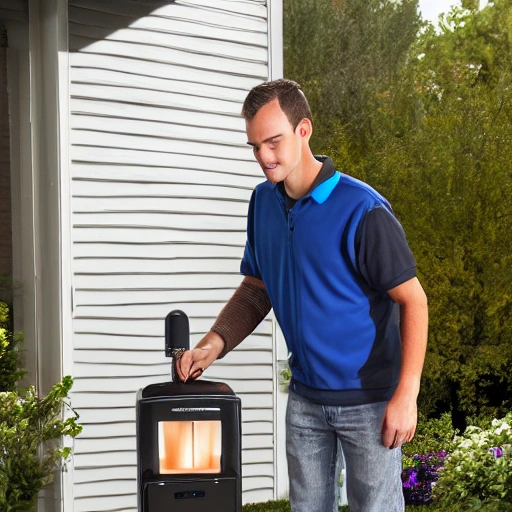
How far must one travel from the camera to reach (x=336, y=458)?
220 centimetres

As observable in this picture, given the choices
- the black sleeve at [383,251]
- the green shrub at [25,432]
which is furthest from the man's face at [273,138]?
the green shrub at [25,432]

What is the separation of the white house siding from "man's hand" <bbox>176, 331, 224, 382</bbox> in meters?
1.72

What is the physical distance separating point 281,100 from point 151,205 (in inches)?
87.2

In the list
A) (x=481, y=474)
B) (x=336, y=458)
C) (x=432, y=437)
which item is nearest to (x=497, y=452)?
(x=481, y=474)

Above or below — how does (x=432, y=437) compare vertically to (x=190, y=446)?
below

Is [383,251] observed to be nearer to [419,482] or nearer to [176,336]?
[176,336]

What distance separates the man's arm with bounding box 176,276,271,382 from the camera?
7.69 ft

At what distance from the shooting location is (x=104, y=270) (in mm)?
4094

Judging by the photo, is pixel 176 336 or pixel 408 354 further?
pixel 176 336

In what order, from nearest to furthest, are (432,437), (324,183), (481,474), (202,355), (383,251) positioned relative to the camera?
(383,251)
(324,183)
(202,355)
(481,474)
(432,437)

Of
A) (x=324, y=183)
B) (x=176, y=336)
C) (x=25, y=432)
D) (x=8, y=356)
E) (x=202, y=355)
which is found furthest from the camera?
(x=8, y=356)

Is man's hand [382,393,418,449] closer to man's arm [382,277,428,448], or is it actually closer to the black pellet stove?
man's arm [382,277,428,448]

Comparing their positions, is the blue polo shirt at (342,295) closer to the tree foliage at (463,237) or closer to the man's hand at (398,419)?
the man's hand at (398,419)

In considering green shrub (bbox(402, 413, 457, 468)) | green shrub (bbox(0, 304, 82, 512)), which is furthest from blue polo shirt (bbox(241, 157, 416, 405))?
green shrub (bbox(402, 413, 457, 468))
